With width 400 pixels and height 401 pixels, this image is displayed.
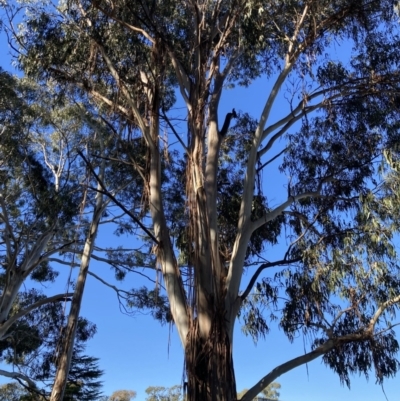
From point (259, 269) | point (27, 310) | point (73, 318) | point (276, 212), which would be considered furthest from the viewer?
point (27, 310)

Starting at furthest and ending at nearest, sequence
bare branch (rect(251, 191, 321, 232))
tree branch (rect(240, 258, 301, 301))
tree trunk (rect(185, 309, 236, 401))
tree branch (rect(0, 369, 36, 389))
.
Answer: tree branch (rect(0, 369, 36, 389)) < bare branch (rect(251, 191, 321, 232)) < tree branch (rect(240, 258, 301, 301)) < tree trunk (rect(185, 309, 236, 401))

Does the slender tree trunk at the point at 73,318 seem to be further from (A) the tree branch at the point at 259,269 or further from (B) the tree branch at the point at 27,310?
(A) the tree branch at the point at 259,269

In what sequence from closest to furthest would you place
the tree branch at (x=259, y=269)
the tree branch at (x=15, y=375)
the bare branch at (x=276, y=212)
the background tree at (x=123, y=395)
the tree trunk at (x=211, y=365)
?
the tree trunk at (x=211, y=365)
the tree branch at (x=259, y=269)
the bare branch at (x=276, y=212)
the tree branch at (x=15, y=375)
the background tree at (x=123, y=395)

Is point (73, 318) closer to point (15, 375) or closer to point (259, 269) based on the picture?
point (15, 375)

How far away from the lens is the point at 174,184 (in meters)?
8.87

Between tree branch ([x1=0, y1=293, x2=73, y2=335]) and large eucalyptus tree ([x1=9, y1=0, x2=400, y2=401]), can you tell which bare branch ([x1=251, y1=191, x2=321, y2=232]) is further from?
tree branch ([x1=0, y1=293, x2=73, y2=335])

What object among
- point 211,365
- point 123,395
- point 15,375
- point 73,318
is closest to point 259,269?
point 211,365

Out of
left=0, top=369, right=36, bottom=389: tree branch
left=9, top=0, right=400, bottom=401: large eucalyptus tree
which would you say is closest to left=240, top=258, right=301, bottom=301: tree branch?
left=9, top=0, right=400, bottom=401: large eucalyptus tree

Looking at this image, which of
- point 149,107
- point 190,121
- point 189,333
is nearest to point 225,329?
point 189,333

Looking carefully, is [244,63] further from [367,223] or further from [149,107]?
[367,223]

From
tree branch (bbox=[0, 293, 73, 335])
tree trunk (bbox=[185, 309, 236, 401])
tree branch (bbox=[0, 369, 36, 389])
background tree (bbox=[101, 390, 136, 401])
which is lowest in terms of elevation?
tree trunk (bbox=[185, 309, 236, 401])

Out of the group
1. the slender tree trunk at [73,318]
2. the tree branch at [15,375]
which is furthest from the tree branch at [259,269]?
the tree branch at [15,375]

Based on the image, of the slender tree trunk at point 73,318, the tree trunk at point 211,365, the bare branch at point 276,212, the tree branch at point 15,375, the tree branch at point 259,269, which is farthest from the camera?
the tree branch at point 15,375

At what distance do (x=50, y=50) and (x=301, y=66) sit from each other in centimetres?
345
